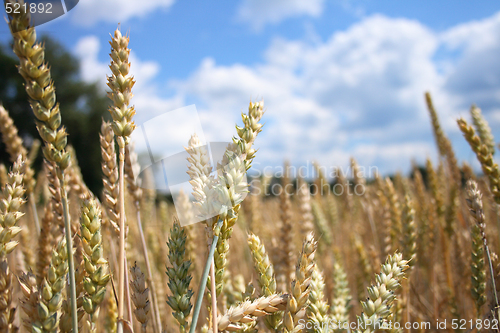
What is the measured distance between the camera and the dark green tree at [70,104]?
1639cm

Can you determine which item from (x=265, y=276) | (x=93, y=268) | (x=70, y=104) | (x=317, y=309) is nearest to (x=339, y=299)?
(x=317, y=309)

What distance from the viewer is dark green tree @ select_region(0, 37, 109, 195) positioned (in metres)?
16.4

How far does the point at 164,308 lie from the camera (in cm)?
182

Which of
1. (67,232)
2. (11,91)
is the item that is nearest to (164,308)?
(67,232)

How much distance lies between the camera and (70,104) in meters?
19.4

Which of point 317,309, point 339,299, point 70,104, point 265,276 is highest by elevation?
point 70,104

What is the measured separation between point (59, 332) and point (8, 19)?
0.63 meters

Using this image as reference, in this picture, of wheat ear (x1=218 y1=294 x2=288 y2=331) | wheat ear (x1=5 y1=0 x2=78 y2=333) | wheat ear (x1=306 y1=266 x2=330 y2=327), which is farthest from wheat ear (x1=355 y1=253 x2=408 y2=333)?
wheat ear (x1=5 y1=0 x2=78 y2=333)

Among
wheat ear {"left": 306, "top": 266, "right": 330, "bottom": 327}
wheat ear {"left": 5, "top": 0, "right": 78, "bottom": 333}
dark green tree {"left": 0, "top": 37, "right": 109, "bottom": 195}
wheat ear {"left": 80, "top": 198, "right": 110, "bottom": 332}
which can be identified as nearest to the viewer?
wheat ear {"left": 5, "top": 0, "right": 78, "bottom": 333}

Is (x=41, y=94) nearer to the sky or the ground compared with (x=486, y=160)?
nearer to the sky

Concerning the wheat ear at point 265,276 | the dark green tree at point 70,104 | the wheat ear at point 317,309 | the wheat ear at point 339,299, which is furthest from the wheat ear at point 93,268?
the dark green tree at point 70,104

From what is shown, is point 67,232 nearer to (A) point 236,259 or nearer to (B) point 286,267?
(B) point 286,267

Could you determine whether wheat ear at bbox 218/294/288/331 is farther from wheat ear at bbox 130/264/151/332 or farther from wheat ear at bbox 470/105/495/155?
wheat ear at bbox 470/105/495/155

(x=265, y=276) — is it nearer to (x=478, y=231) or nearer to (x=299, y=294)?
(x=299, y=294)
